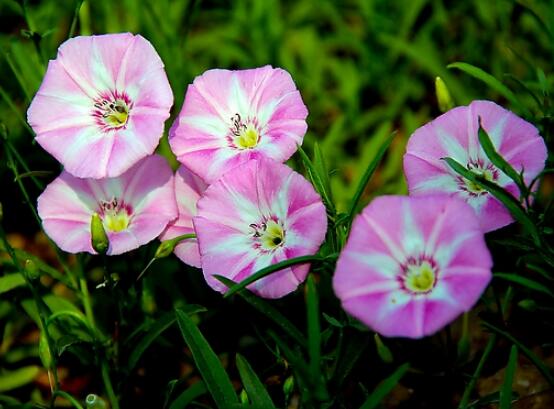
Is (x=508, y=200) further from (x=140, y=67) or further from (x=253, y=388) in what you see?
(x=140, y=67)

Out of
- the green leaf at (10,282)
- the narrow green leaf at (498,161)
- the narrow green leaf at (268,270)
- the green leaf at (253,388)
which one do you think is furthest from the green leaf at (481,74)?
the green leaf at (10,282)

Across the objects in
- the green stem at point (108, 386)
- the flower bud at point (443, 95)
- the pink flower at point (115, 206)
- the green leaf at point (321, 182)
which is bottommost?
the green stem at point (108, 386)

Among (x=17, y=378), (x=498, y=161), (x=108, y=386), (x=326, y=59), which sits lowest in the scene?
(x=17, y=378)

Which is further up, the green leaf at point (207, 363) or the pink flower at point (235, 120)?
the pink flower at point (235, 120)

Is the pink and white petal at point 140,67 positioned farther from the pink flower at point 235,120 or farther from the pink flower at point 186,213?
the pink flower at point 186,213

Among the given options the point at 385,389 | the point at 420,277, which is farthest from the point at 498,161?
the point at 385,389

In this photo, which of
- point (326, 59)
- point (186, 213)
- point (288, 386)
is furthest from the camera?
point (326, 59)

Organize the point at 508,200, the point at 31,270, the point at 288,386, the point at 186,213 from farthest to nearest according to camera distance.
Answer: the point at 186,213 → the point at 31,270 → the point at 288,386 → the point at 508,200
